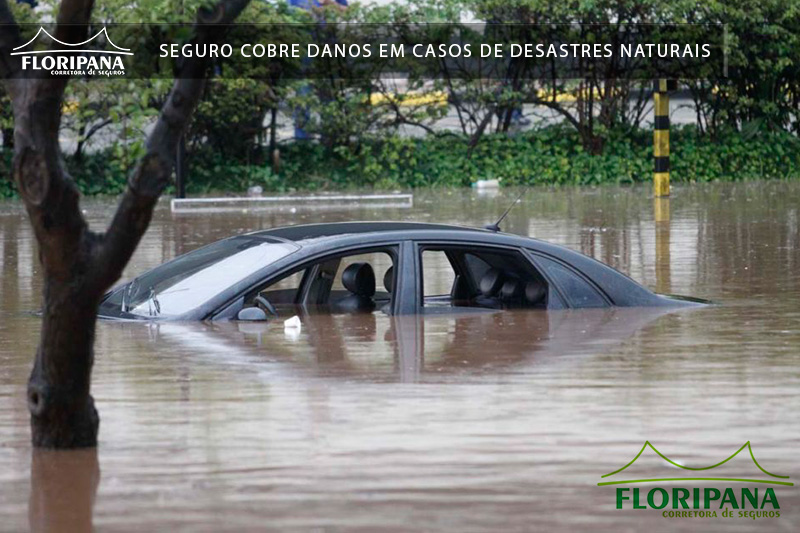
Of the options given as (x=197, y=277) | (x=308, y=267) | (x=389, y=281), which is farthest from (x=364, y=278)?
(x=197, y=277)

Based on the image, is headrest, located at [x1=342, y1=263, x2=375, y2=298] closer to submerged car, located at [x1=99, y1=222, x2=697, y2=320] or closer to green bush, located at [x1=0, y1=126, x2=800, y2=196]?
submerged car, located at [x1=99, y1=222, x2=697, y2=320]

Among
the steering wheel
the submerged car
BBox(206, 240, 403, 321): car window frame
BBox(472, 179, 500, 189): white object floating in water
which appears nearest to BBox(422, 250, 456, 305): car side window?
the submerged car

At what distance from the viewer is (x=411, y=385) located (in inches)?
305

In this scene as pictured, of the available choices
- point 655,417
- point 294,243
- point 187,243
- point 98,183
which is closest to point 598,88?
point 98,183

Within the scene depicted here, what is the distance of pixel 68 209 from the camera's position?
5.93 m

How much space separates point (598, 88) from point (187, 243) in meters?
12.5

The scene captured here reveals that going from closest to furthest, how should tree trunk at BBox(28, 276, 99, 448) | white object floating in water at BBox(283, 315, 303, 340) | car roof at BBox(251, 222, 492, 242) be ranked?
tree trunk at BBox(28, 276, 99, 448), white object floating in water at BBox(283, 315, 303, 340), car roof at BBox(251, 222, 492, 242)

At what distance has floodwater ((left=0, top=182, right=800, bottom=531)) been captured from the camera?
555 centimetres

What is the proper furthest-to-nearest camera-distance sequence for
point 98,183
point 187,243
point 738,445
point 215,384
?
point 98,183, point 187,243, point 215,384, point 738,445

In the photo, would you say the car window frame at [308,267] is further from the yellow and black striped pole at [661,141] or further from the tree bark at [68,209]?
the yellow and black striped pole at [661,141]

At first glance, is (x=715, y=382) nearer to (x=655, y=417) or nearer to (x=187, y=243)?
(x=655, y=417)

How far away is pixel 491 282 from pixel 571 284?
0.52m

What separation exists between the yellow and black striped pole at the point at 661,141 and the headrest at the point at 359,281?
14348 millimetres

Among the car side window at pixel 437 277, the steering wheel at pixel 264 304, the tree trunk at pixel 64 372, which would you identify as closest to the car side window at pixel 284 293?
the steering wheel at pixel 264 304
